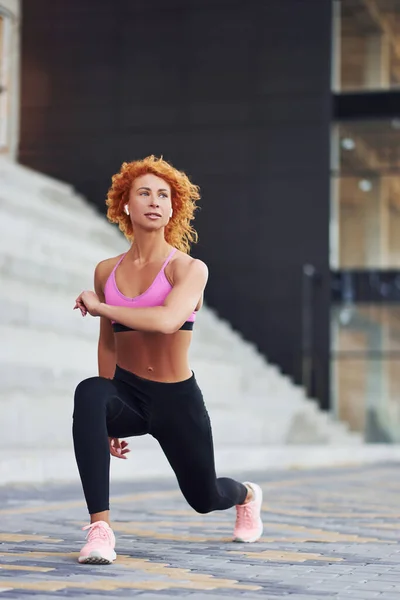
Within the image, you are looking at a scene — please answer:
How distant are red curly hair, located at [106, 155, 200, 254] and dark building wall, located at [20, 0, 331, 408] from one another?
820 inches

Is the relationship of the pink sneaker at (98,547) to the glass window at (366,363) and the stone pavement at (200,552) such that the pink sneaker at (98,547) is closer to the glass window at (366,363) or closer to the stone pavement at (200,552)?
the stone pavement at (200,552)

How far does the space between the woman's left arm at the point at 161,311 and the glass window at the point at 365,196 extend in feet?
71.4

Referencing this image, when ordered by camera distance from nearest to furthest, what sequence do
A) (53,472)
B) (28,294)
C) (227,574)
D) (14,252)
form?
(227,574) < (53,472) < (28,294) < (14,252)

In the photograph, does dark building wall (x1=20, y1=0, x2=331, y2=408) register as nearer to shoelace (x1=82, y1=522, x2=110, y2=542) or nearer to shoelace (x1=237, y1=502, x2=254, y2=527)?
shoelace (x1=237, y1=502, x2=254, y2=527)

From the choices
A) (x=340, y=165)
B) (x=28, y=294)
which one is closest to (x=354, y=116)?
(x=340, y=165)

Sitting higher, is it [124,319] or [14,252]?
[14,252]

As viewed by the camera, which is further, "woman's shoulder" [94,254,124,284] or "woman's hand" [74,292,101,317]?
"woman's shoulder" [94,254,124,284]

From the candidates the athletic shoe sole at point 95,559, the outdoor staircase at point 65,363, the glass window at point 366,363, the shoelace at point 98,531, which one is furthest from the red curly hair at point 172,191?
the glass window at point 366,363

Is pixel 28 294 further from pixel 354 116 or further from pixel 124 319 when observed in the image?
pixel 354 116

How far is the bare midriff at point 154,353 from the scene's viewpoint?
16.2ft

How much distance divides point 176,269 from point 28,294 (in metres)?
10.7

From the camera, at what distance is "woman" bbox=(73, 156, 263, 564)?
185 inches

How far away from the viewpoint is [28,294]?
1549 cm

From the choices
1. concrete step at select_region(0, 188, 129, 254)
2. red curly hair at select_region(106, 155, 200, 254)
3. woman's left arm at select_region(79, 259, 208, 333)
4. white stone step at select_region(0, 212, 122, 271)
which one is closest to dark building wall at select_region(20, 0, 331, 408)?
concrete step at select_region(0, 188, 129, 254)
